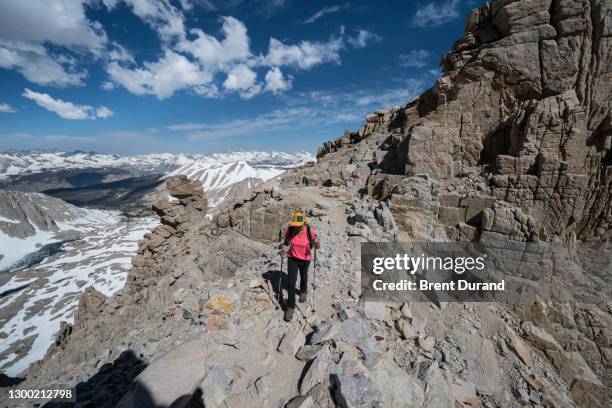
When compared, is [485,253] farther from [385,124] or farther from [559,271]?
[385,124]

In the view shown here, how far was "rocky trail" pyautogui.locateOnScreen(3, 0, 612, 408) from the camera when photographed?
241 inches

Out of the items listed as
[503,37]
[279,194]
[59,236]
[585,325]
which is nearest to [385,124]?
[503,37]

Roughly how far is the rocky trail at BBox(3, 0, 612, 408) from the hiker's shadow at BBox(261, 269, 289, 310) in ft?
0.61

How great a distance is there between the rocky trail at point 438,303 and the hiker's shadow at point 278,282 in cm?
19

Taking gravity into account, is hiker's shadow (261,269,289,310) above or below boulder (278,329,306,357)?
above

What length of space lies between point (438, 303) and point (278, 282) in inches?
241

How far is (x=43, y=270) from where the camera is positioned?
81.8 metres

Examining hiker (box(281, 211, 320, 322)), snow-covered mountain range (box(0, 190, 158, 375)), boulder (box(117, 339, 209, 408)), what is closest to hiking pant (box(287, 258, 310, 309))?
hiker (box(281, 211, 320, 322))

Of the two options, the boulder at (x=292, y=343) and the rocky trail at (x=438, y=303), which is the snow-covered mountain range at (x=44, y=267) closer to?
the rocky trail at (x=438, y=303)

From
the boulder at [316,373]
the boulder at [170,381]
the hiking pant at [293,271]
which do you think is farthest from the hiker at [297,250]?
the boulder at [170,381]

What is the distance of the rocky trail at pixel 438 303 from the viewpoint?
6133 mm

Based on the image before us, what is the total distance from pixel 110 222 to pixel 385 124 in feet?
714

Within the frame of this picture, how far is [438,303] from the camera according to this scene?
965cm

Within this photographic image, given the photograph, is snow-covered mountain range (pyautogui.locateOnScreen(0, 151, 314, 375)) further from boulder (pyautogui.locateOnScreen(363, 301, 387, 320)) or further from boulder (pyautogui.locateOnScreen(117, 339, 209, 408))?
boulder (pyautogui.locateOnScreen(363, 301, 387, 320))
